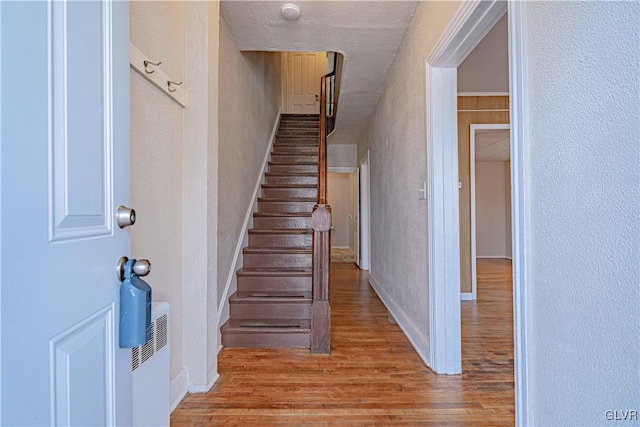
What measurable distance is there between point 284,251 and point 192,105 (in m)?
1.63

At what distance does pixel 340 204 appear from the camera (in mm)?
9547

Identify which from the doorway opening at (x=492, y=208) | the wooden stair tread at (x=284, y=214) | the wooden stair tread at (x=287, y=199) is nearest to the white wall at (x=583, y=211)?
the wooden stair tread at (x=284, y=214)

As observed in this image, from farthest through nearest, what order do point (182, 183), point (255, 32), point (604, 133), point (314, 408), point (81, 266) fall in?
1. point (255, 32)
2. point (182, 183)
3. point (314, 408)
4. point (604, 133)
5. point (81, 266)

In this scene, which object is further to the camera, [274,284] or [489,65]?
[489,65]

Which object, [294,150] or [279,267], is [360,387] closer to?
[279,267]

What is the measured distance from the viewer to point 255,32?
2.54 metres

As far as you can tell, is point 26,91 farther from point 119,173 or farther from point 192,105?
point 192,105

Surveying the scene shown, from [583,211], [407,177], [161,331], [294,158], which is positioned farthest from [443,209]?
[294,158]

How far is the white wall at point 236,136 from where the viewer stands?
2.46m

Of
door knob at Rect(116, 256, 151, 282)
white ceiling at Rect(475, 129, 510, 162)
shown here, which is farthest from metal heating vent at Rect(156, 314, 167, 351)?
white ceiling at Rect(475, 129, 510, 162)

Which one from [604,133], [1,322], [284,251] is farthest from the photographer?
[284,251]

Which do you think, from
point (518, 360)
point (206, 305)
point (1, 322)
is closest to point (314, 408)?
point (206, 305)

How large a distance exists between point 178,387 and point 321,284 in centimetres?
108

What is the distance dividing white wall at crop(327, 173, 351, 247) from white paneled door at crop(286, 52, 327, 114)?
130 inches
